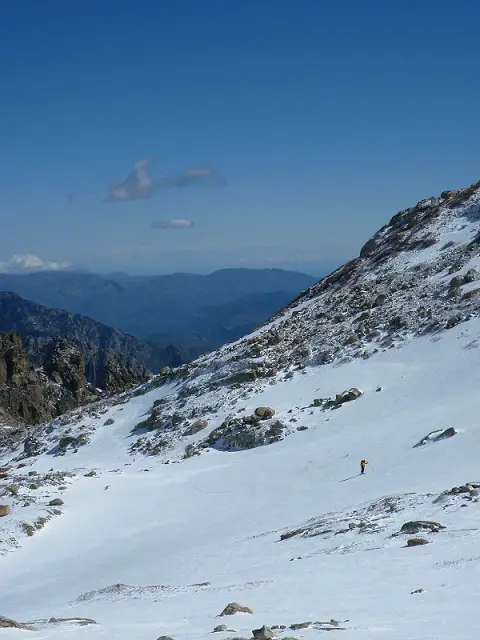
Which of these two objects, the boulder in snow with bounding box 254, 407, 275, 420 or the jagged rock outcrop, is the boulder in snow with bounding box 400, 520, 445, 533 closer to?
the boulder in snow with bounding box 254, 407, 275, 420

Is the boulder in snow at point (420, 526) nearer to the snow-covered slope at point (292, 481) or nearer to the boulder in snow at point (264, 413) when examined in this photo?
the snow-covered slope at point (292, 481)

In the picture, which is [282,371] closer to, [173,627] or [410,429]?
[410,429]

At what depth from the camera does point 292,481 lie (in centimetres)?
3072

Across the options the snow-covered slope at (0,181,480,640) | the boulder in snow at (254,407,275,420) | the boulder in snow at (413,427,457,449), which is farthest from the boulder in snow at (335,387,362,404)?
the boulder in snow at (413,427,457,449)

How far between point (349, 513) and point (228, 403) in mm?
22007

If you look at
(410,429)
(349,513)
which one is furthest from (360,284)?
(349,513)

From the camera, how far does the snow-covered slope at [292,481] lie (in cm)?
1435

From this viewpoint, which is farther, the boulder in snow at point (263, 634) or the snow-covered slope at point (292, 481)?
the snow-covered slope at point (292, 481)

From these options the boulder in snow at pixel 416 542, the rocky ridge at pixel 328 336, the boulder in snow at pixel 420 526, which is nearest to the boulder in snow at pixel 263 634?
the boulder in snow at pixel 416 542

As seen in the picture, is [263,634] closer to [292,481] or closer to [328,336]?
[292,481]

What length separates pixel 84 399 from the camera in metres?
81.9

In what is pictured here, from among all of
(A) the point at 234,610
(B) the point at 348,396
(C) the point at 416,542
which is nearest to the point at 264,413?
(B) the point at 348,396

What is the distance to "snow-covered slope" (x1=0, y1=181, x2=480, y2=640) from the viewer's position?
47.1ft

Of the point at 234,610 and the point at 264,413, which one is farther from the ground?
the point at 264,413
